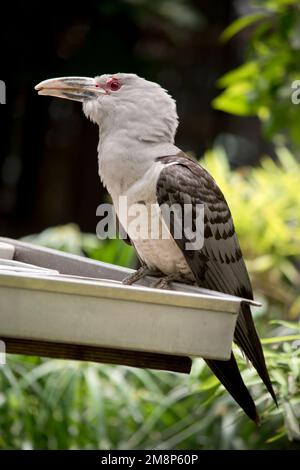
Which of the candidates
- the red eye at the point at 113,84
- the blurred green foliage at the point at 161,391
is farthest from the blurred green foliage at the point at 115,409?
the red eye at the point at 113,84

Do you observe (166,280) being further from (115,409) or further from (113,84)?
(115,409)

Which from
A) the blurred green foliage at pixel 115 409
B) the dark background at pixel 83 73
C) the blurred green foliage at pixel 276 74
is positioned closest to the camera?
the blurred green foliage at pixel 276 74

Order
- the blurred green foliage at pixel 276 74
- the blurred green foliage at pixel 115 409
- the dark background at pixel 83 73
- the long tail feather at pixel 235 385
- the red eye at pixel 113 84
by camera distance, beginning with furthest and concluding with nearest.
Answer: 1. the dark background at pixel 83 73
2. the blurred green foliage at pixel 115 409
3. the blurred green foliage at pixel 276 74
4. the red eye at pixel 113 84
5. the long tail feather at pixel 235 385

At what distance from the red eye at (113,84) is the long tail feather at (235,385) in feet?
2.81

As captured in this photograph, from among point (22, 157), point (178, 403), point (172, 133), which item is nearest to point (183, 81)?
point (22, 157)

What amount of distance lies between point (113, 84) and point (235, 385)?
3.14 ft

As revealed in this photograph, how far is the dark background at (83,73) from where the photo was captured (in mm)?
6574

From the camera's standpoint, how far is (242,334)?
2.26 m

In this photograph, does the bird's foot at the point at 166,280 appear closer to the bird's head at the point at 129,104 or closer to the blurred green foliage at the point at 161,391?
the bird's head at the point at 129,104

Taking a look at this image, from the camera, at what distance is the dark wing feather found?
2258mm

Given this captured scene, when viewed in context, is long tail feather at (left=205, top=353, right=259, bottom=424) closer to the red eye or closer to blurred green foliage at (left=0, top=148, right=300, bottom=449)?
the red eye

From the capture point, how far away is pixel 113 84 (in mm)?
2404

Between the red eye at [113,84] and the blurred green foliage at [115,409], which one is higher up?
the red eye at [113,84]

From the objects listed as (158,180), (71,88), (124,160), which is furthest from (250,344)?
(71,88)
